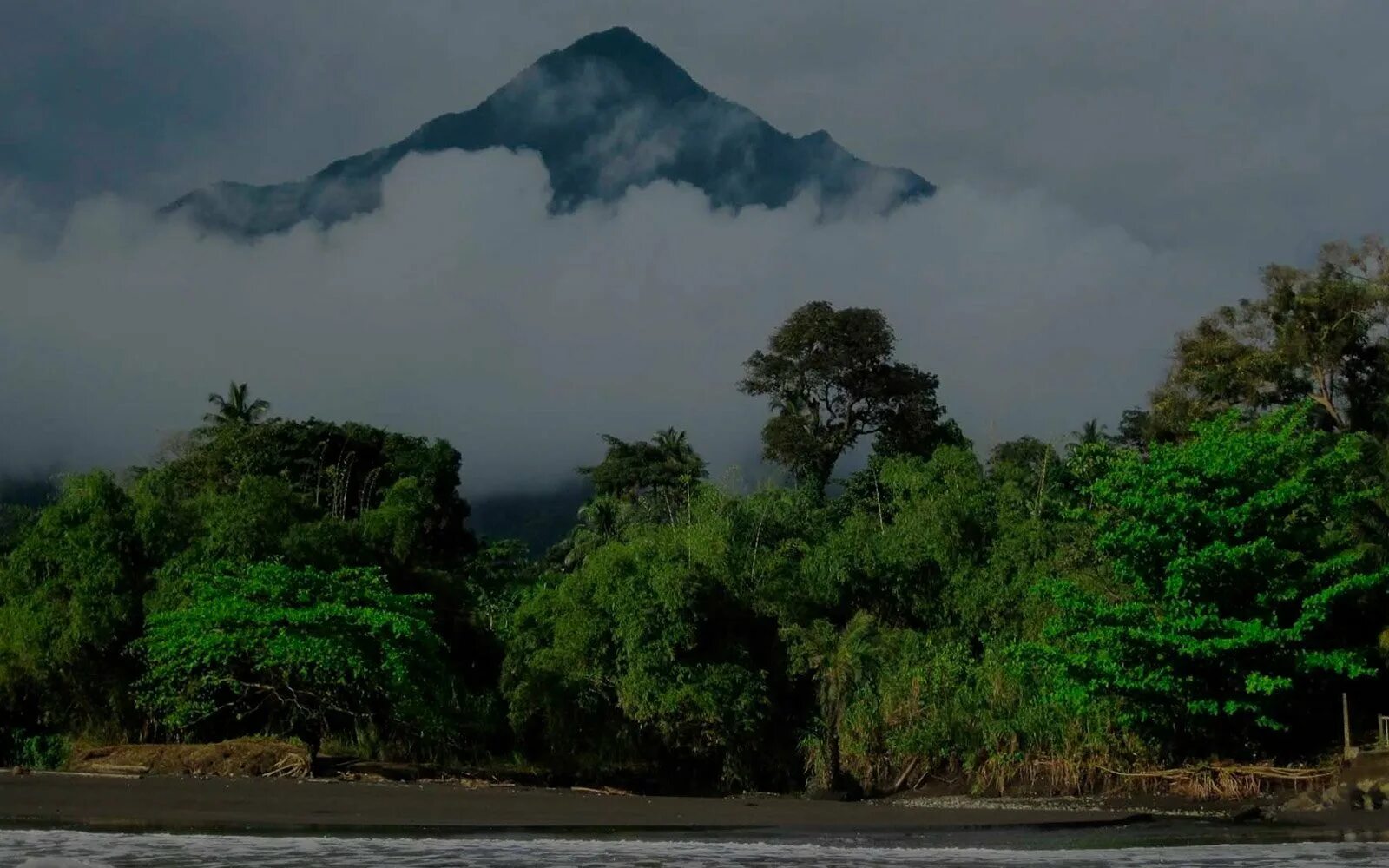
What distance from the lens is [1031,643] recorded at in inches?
922

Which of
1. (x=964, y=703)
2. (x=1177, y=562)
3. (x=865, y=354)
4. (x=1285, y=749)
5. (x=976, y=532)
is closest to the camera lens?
(x=1177, y=562)

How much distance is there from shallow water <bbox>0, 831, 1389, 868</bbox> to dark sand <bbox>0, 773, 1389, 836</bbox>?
1.32 metres

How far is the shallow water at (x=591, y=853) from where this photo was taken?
1247 centimetres

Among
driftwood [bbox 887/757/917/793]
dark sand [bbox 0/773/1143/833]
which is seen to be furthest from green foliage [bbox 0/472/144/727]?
driftwood [bbox 887/757/917/793]

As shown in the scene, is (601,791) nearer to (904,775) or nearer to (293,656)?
(293,656)

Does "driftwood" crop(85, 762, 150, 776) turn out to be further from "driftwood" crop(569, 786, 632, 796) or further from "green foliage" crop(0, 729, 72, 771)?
"driftwood" crop(569, 786, 632, 796)

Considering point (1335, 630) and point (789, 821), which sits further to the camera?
point (1335, 630)

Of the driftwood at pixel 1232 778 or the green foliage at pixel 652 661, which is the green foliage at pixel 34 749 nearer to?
the green foliage at pixel 652 661

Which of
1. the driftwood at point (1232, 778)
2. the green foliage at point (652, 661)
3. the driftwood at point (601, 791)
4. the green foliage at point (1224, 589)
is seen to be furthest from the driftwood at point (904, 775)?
the driftwood at point (601, 791)

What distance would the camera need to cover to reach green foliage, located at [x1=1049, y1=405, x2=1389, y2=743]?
70.9 ft

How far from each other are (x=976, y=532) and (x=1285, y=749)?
8566 mm

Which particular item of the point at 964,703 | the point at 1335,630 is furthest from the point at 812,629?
the point at 1335,630

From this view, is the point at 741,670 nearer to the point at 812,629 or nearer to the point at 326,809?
the point at 812,629

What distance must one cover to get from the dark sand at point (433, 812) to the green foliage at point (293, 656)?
2440mm
